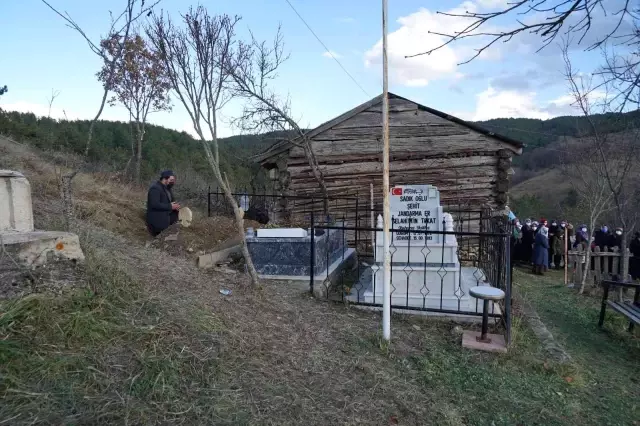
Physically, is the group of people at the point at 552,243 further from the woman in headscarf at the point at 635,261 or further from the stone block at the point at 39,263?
the stone block at the point at 39,263

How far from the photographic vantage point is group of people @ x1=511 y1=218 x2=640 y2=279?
43.2 feet

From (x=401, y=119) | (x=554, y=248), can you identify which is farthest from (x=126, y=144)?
(x=554, y=248)

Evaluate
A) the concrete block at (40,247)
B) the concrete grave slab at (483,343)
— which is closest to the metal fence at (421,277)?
the concrete grave slab at (483,343)

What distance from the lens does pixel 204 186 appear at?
68.4 ft

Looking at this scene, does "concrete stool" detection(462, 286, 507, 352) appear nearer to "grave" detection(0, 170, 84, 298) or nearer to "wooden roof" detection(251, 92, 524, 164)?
"grave" detection(0, 170, 84, 298)

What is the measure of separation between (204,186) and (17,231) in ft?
58.4

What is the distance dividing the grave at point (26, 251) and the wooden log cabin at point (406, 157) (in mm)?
8135

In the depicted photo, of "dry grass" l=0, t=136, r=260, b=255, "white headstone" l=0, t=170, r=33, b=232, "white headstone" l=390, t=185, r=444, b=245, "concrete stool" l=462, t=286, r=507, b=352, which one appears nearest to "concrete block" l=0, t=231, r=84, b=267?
"white headstone" l=0, t=170, r=33, b=232

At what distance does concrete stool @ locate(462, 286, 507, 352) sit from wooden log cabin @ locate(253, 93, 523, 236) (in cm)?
706

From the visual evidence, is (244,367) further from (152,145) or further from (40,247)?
(152,145)

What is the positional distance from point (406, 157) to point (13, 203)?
9.63m

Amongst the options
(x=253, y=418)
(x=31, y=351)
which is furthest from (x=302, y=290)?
(x=31, y=351)

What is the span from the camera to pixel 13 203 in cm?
342

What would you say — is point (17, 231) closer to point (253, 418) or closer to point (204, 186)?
point (253, 418)
